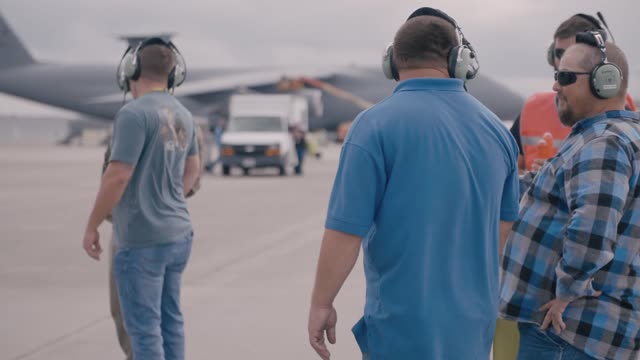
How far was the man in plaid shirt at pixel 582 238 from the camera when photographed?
3.20 meters

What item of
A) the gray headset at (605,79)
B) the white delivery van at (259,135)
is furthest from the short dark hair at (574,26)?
the white delivery van at (259,135)

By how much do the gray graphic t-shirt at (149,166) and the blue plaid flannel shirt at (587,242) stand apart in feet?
6.17

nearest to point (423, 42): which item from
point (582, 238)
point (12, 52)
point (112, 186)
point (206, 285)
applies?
point (582, 238)

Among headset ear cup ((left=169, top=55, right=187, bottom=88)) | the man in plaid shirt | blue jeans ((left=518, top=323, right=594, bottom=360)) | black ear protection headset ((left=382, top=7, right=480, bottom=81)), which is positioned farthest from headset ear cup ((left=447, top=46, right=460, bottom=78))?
headset ear cup ((left=169, top=55, right=187, bottom=88))

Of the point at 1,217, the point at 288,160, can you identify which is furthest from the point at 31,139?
the point at 1,217

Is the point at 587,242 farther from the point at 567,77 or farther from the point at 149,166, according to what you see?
the point at 149,166

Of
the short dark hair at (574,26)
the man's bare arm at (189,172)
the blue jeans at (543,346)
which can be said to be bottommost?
the blue jeans at (543,346)

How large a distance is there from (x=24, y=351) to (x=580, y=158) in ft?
14.6

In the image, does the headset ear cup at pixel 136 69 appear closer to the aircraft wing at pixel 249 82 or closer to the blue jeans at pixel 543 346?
the blue jeans at pixel 543 346

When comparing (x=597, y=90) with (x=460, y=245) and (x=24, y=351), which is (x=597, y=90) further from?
(x=24, y=351)

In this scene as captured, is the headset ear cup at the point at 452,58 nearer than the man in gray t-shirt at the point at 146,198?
Yes

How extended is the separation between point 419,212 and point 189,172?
245 centimetres

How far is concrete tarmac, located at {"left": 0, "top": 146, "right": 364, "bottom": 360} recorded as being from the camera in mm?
6648

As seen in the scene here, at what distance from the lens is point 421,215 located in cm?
293
